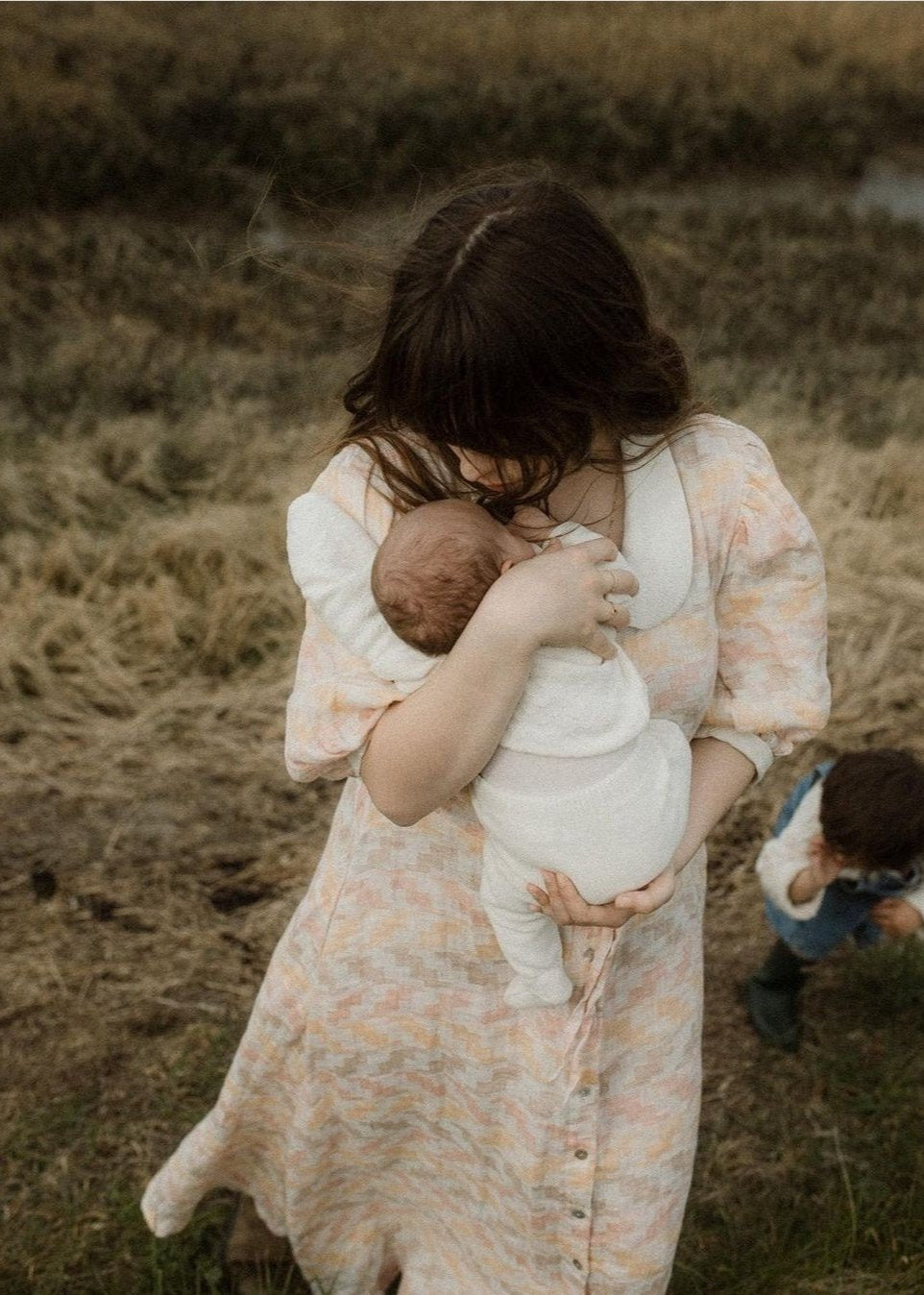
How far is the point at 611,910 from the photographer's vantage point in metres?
1.37

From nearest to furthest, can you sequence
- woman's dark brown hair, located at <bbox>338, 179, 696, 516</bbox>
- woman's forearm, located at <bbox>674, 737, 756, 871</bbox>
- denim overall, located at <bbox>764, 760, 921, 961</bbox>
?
1. woman's dark brown hair, located at <bbox>338, 179, 696, 516</bbox>
2. woman's forearm, located at <bbox>674, 737, 756, 871</bbox>
3. denim overall, located at <bbox>764, 760, 921, 961</bbox>

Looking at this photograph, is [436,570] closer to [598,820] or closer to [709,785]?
[598,820]

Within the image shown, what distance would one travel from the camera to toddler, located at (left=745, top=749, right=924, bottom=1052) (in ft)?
7.54

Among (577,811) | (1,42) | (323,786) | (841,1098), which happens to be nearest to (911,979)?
(841,1098)

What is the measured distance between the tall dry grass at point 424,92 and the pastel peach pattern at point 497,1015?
6.64 m

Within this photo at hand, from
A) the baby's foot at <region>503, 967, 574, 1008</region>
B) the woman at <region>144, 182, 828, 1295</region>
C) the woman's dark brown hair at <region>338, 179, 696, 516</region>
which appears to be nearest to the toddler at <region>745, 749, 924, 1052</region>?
the woman at <region>144, 182, 828, 1295</region>

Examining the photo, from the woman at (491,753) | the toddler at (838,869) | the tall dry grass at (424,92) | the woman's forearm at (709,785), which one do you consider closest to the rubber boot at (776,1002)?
the toddler at (838,869)

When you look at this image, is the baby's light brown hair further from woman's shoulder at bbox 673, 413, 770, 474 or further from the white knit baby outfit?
woman's shoulder at bbox 673, 413, 770, 474

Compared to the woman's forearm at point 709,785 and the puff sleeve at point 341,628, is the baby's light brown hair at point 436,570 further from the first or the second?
the woman's forearm at point 709,785

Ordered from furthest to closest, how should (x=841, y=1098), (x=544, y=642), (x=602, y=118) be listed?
(x=602, y=118) → (x=841, y=1098) → (x=544, y=642)

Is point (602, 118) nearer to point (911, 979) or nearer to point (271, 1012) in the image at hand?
point (911, 979)

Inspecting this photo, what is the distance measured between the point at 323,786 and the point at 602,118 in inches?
333

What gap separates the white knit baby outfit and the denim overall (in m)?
1.20

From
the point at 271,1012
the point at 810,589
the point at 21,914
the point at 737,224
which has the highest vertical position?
the point at 810,589
